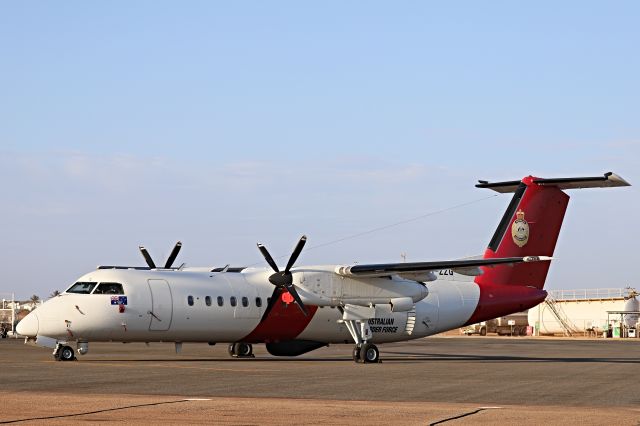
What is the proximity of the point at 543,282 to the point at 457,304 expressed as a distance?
4195mm

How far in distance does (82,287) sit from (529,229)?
55.7 ft

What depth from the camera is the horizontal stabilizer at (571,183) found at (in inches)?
1417

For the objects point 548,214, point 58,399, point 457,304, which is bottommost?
point 58,399

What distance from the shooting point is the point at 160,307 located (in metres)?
32.2

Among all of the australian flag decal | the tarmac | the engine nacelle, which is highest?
the engine nacelle

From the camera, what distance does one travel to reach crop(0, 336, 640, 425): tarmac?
14.4 m

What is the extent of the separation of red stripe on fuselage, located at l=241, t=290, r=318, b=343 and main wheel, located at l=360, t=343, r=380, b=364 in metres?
2.48

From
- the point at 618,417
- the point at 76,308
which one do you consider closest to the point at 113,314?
the point at 76,308

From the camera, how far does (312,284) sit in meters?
33.8

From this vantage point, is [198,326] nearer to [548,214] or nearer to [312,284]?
[312,284]

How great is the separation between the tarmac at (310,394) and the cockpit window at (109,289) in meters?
2.86

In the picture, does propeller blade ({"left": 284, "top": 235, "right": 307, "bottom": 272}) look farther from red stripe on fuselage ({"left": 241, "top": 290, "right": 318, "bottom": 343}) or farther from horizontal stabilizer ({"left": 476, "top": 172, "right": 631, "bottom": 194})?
horizontal stabilizer ({"left": 476, "top": 172, "right": 631, "bottom": 194})

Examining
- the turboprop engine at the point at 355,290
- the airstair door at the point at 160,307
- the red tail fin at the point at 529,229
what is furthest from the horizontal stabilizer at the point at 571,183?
the airstair door at the point at 160,307

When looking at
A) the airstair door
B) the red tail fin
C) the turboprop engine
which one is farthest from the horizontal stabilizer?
the airstair door
